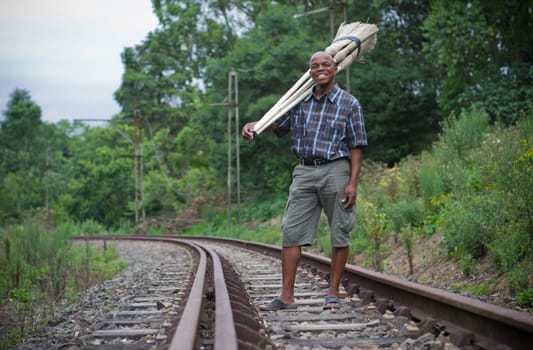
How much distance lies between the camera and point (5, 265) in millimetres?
8484

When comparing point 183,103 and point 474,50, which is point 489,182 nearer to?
point 474,50

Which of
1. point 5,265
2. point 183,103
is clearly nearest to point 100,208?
point 183,103

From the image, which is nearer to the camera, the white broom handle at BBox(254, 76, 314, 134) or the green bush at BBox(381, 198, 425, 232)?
the white broom handle at BBox(254, 76, 314, 134)

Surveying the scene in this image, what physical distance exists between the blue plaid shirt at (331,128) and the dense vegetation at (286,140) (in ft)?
6.10

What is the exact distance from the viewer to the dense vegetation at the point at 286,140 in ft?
25.0

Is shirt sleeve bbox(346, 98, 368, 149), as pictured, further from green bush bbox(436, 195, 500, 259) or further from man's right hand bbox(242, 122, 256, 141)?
green bush bbox(436, 195, 500, 259)

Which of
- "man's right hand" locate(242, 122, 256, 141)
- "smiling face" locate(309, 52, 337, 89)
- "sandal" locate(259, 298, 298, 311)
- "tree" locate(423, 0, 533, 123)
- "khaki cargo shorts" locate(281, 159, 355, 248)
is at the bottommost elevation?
"sandal" locate(259, 298, 298, 311)

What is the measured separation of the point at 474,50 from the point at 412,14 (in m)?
6.94

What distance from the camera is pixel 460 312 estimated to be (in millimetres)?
3293

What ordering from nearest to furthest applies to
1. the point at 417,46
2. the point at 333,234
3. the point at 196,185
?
the point at 333,234 < the point at 417,46 < the point at 196,185

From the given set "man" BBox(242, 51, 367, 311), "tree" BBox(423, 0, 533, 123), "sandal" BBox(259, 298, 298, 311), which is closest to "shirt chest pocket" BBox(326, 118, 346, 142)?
"man" BBox(242, 51, 367, 311)

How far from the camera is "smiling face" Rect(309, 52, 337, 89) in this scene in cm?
434

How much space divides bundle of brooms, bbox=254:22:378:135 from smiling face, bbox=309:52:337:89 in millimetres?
185

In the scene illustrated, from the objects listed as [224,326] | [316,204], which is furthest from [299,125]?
[224,326]
